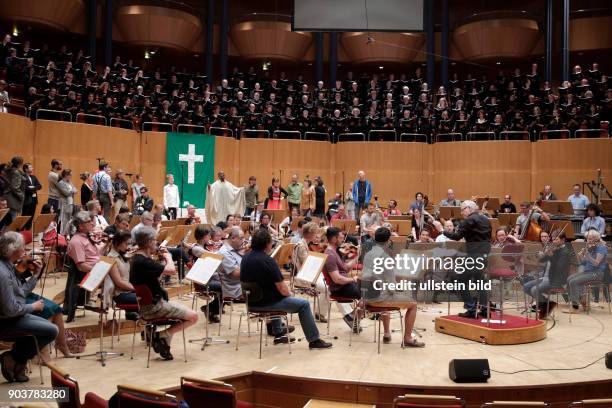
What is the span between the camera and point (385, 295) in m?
6.74

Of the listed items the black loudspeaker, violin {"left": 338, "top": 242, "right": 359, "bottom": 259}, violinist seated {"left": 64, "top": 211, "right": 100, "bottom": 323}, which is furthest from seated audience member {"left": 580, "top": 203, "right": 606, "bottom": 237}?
violinist seated {"left": 64, "top": 211, "right": 100, "bottom": 323}

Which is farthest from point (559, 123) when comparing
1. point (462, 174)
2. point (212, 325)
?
point (212, 325)

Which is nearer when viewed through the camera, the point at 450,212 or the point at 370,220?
the point at 370,220

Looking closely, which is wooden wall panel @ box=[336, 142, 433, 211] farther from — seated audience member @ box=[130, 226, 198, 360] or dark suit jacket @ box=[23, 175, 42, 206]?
seated audience member @ box=[130, 226, 198, 360]

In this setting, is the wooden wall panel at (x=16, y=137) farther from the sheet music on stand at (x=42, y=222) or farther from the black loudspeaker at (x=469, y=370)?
the black loudspeaker at (x=469, y=370)

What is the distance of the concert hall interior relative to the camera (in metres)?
5.62

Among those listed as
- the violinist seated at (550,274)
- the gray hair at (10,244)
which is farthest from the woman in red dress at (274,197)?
the gray hair at (10,244)

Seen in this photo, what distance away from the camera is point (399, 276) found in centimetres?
692

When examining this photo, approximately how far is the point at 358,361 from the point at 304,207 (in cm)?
991

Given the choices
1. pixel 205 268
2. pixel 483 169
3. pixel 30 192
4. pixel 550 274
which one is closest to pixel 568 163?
pixel 483 169

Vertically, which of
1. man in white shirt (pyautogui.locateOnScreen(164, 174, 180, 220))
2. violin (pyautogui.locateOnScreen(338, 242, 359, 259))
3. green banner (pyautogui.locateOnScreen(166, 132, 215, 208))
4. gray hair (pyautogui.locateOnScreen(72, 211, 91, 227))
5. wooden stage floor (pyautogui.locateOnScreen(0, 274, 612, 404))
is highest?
green banner (pyautogui.locateOnScreen(166, 132, 215, 208))

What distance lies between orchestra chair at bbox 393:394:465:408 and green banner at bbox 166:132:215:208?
13644mm

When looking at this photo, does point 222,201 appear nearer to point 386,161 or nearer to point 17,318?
point 386,161

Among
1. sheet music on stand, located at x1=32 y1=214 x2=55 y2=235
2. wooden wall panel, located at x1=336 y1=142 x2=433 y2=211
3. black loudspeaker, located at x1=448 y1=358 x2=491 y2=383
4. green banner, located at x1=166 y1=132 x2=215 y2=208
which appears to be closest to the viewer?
black loudspeaker, located at x1=448 y1=358 x2=491 y2=383
